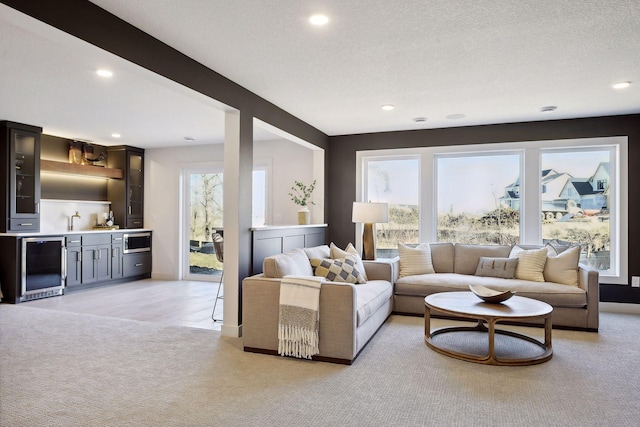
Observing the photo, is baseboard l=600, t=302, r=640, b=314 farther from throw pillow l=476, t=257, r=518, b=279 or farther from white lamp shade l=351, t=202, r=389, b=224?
white lamp shade l=351, t=202, r=389, b=224

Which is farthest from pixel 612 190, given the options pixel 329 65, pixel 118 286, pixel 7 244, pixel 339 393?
pixel 7 244

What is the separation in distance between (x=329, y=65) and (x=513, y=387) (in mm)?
2814

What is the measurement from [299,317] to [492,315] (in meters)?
1.52

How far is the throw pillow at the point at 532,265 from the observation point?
4.70 metres

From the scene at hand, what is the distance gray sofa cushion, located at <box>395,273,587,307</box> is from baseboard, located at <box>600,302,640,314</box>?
1218 millimetres

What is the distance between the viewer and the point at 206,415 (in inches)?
94.1

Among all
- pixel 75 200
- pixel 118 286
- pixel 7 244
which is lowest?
pixel 118 286

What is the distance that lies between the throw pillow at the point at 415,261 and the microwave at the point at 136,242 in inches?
193

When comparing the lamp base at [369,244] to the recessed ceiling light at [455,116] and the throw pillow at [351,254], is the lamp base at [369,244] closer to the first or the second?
the throw pillow at [351,254]

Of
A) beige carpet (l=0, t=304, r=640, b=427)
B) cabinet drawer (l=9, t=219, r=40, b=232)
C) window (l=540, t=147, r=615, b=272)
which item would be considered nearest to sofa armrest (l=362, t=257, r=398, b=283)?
beige carpet (l=0, t=304, r=640, b=427)

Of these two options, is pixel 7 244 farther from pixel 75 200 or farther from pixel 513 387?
pixel 513 387

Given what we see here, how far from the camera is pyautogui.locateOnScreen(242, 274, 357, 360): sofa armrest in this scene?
328cm

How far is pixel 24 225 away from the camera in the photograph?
597cm

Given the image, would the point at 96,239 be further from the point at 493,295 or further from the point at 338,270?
the point at 493,295
